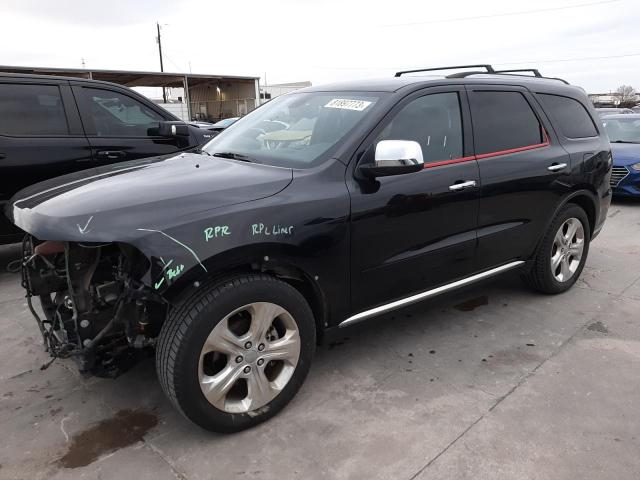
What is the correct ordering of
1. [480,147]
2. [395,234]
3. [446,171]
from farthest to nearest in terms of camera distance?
1. [480,147]
2. [446,171]
3. [395,234]

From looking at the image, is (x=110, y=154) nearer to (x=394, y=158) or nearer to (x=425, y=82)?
(x=425, y=82)

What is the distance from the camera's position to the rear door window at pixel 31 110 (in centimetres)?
464

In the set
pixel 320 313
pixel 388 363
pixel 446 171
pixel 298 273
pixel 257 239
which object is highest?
pixel 446 171

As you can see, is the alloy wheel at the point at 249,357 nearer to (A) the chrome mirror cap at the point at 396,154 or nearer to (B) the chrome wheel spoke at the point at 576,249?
(A) the chrome mirror cap at the point at 396,154

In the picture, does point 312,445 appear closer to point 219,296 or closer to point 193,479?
point 193,479

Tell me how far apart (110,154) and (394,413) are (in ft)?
12.8

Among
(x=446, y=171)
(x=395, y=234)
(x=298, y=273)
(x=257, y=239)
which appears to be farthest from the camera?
(x=446, y=171)

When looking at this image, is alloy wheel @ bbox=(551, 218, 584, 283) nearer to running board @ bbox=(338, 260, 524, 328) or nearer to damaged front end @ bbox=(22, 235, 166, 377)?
running board @ bbox=(338, 260, 524, 328)

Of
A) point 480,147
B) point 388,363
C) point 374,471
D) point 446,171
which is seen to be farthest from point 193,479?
point 480,147

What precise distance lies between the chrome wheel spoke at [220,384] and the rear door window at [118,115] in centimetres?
361

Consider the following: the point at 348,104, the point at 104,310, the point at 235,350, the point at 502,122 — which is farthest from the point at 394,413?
the point at 502,122

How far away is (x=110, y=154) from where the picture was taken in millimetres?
5051

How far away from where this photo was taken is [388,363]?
3.16 metres

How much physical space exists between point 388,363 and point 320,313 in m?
0.71
